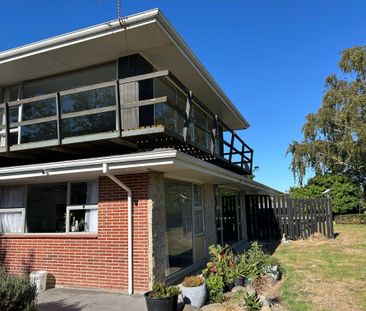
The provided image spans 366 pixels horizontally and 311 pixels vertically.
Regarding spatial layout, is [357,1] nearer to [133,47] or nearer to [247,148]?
[247,148]

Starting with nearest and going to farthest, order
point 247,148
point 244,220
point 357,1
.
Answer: point 357,1
point 247,148
point 244,220

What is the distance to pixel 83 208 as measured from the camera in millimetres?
8227

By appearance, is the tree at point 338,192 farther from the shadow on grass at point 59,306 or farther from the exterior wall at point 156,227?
the shadow on grass at point 59,306

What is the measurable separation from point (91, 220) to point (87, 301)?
1942 mm

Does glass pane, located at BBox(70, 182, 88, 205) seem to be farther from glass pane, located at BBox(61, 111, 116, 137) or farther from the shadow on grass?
the shadow on grass

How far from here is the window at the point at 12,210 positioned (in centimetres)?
904

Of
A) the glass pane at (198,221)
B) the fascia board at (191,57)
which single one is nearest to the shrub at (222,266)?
the glass pane at (198,221)

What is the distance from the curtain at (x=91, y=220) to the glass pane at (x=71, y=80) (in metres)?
3.69

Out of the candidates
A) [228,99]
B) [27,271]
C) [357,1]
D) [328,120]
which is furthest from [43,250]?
[328,120]

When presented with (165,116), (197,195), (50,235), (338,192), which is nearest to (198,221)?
(197,195)

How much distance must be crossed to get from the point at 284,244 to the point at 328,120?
576 inches

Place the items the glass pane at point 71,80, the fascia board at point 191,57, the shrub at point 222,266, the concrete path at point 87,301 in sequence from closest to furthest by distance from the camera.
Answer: the concrete path at point 87,301, the shrub at point 222,266, the fascia board at point 191,57, the glass pane at point 71,80

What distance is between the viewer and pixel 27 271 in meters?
8.41

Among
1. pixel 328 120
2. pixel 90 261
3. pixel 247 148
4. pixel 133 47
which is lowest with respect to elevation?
pixel 90 261
